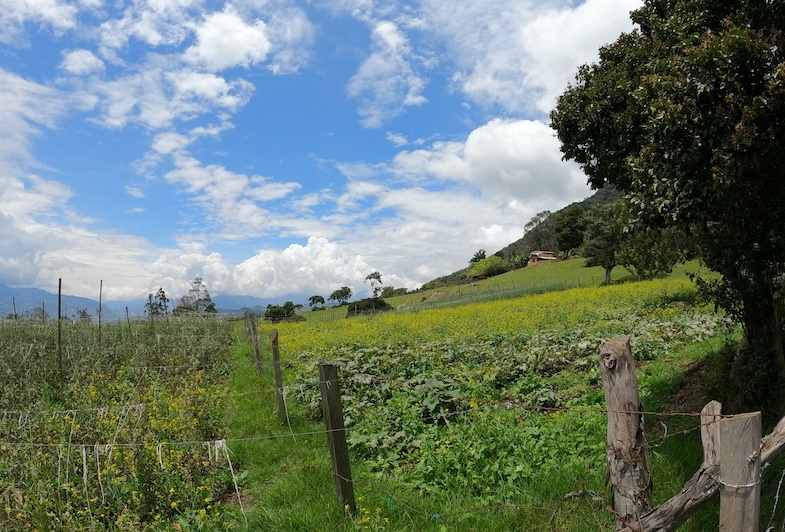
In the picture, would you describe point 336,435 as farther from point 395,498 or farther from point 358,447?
Result: point 358,447

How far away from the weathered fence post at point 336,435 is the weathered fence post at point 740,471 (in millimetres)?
3039

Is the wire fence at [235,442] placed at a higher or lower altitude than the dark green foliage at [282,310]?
lower

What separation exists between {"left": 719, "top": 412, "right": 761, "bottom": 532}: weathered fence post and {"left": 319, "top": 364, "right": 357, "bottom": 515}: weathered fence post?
9.97 ft

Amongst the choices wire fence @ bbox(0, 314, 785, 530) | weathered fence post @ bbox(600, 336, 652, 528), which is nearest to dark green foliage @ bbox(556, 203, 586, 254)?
wire fence @ bbox(0, 314, 785, 530)

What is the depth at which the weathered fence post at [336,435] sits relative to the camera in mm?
4617

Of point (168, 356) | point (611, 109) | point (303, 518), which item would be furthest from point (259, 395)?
point (611, 109)

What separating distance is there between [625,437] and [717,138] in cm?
359

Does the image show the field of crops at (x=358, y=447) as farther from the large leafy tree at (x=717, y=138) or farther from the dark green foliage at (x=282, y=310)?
the dark green foliage at (x=282, y=310)

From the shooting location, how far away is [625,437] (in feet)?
9.44

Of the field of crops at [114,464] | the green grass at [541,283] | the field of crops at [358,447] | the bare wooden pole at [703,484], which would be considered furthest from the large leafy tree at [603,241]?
the bare wooden pole at [703,484]

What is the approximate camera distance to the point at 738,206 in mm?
5391

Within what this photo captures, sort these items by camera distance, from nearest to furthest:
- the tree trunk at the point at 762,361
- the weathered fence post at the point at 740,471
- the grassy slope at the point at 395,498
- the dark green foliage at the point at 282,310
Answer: the weathered fence post at the point at 740,471
the grassy slope at the point at 395,498
the tree trunk at the point at 762,361
the dark green foliage at the point at 282,310

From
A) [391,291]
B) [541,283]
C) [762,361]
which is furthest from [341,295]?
[762,361]

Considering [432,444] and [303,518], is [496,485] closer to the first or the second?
[432,444]
